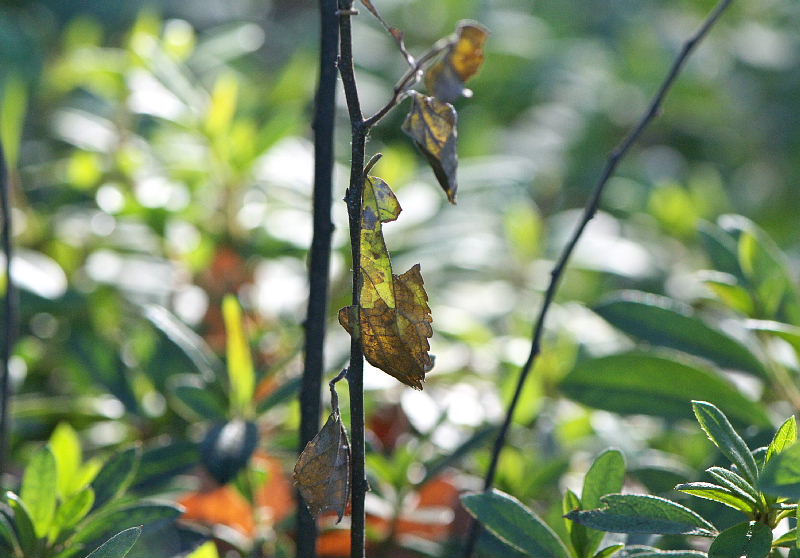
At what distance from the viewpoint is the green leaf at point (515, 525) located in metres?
0.67

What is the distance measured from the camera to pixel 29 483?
2.34 feet

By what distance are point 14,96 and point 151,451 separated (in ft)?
2.19

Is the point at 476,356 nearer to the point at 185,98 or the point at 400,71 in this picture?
the point at 185,98

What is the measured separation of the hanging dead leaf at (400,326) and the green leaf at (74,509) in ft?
0.97

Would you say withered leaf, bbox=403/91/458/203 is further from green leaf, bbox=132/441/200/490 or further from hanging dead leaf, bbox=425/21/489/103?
green leaf, bbox=132/441/200/490

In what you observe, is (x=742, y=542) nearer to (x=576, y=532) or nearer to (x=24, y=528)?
(x=576, y=532)

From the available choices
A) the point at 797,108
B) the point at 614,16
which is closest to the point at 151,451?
the point at 797,108

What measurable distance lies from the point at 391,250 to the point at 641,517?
2.33 ft

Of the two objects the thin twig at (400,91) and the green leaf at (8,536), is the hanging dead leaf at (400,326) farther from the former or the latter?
the green leaf at (8,536)

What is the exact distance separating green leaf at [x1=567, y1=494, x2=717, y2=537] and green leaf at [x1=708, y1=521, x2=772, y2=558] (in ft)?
0.04

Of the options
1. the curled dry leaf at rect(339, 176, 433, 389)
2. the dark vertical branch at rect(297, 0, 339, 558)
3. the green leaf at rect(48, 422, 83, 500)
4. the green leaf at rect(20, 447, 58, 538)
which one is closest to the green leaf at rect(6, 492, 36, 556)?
the green leaf at rect(20, 447, 58, 538)

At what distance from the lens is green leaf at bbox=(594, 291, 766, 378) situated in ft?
3.01

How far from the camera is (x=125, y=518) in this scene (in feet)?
2.34

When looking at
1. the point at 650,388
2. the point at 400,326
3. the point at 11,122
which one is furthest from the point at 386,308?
the point at 11,122
